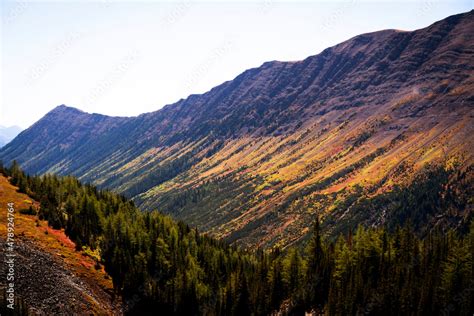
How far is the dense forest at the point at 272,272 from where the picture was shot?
94875 mm

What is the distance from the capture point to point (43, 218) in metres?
119

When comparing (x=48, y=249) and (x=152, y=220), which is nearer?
(x=48, y=249)

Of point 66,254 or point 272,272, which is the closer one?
point 66,254

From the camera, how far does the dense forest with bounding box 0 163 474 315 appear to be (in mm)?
94875

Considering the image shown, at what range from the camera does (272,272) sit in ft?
398

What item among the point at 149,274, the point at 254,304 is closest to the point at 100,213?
the point at 149,274

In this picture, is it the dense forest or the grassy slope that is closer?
the dense forest

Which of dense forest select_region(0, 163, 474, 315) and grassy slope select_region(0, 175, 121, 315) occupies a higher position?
grassy slope select_region(0, 175, 121, 315)

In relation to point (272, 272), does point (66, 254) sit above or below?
above

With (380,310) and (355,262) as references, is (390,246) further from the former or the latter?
(380,310)

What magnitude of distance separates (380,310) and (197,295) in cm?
5198

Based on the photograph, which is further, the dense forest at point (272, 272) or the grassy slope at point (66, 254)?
the grassy slope at point (66, 254)

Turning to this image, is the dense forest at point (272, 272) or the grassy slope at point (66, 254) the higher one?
the grassy slope at point (66, 254)

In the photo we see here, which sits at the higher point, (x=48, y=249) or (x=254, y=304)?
(x=48, y=249)
